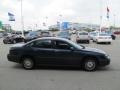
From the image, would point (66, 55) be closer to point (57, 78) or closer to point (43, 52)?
point (43, 52)

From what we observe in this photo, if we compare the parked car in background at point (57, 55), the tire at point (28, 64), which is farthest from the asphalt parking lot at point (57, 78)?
the parked car in background at point (57, 55)

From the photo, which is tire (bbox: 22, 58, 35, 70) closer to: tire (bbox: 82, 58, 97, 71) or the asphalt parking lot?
the asphalt parking lot

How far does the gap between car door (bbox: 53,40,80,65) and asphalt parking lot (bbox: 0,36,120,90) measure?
14.9 inches

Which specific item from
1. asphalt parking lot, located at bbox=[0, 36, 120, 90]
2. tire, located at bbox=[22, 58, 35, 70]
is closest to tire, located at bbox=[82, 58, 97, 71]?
asphalt parking lot, located at bbox=[0, 36, 120, 90]

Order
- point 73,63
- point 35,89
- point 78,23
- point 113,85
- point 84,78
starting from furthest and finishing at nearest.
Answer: point 78,23 → point 73,63 → point 84,78 → point 113,85 → point 35,89

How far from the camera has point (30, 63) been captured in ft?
35.1

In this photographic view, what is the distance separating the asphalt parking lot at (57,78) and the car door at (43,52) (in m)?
0.42

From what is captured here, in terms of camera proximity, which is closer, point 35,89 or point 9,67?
point 35,89

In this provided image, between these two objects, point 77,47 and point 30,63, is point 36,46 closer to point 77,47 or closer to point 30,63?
point 30,63

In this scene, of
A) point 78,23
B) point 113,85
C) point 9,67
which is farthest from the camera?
point 78,23

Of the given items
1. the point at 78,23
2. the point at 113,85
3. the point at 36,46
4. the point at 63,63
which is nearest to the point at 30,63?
the point at 36,46

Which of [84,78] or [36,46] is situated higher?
[36,46]

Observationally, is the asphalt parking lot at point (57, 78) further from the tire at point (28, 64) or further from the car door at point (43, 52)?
the car door at point (43, 52)

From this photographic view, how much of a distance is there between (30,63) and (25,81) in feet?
8.25
